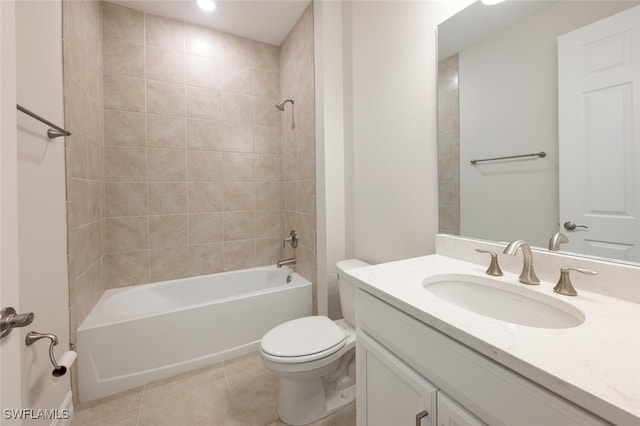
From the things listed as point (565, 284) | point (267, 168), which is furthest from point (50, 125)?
point (565, 284)

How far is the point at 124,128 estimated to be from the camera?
6.77ft

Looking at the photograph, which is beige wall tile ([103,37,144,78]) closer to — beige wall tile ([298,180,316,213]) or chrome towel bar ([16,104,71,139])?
chrome towel bar ([16,104,71,139])

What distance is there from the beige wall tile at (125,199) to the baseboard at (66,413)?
1.23m

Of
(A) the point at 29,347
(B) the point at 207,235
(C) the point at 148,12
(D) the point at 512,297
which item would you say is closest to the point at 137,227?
(B) the point at 207,235

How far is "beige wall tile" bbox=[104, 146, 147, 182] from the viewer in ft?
6.66

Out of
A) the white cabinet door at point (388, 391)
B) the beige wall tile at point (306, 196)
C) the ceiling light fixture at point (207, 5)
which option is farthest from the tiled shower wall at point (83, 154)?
the white cabinet door at point (388, 391)

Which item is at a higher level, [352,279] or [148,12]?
[148,12]

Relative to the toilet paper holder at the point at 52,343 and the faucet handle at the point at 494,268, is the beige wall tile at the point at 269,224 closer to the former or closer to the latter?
the toilet paper holder at the point at 52,343

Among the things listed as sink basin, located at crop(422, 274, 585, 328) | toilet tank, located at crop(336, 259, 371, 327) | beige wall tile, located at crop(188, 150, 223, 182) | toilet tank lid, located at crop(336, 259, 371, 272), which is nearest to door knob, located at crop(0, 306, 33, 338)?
sink basin, located at crop(422, 274, 585, 328)

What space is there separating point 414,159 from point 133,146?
7.08 ft

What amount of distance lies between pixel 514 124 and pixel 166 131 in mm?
2414

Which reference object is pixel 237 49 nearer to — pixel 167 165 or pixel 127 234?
pixel 167 165

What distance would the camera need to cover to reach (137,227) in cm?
213

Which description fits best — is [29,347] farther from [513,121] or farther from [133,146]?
[513,121]
